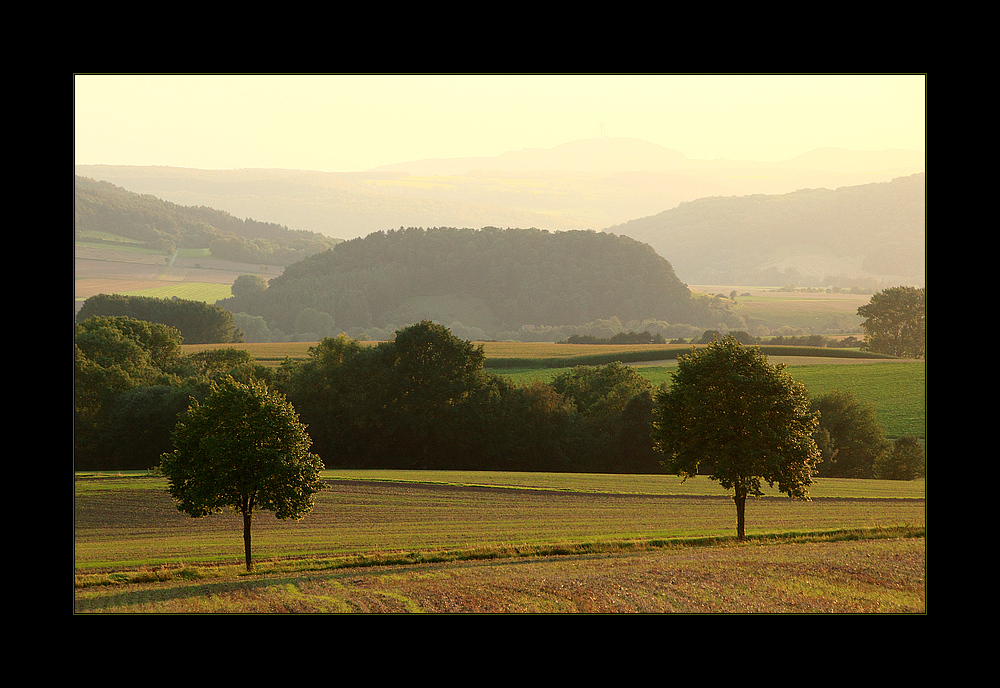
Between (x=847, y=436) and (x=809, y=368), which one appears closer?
(x=809, y=368)

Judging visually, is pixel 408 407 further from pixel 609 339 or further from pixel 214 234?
pixel 214 234

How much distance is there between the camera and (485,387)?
23.8 meters

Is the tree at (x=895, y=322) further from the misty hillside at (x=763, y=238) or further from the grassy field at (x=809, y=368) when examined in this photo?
the misty hillside at (x=763, y=238)

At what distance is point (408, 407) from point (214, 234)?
755 cm

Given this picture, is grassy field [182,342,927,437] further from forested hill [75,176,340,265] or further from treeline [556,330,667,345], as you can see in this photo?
forested hill [75,176,340,265]

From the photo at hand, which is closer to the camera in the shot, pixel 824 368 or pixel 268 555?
pixel 268 555

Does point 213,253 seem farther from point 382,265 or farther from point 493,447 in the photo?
point 493,447

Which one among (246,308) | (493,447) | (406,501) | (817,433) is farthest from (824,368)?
(246,308)

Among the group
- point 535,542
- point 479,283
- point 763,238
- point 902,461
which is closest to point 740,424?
point 535,542

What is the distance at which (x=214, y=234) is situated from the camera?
21.2 meters

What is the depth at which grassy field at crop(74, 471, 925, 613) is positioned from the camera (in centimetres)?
1206

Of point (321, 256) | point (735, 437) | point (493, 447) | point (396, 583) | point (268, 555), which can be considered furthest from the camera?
point (493, 447)

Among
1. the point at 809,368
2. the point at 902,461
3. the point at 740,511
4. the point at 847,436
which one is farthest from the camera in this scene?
the point at 847,436

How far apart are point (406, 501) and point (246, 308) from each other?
23.3ft
